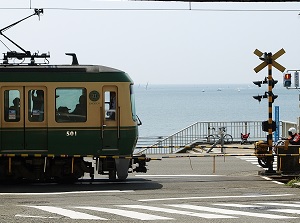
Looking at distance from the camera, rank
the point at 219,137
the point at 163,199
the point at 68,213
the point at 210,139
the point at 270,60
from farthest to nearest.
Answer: the point at 210,139
the point at 219,137
the point at 270,60
the point at 163,199
the point at 68,213

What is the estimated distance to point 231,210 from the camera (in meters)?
17.1

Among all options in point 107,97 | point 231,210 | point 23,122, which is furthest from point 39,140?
point 231,210

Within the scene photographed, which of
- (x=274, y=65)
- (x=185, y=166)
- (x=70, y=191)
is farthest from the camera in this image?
(x=185, y=166)

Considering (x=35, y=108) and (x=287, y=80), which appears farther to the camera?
(x=287, y=80)

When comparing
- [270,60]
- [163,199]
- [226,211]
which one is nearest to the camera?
[226,211]

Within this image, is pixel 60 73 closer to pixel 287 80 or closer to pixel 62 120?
pixel 62 120

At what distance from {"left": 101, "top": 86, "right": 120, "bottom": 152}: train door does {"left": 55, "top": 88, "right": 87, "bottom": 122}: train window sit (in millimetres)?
576

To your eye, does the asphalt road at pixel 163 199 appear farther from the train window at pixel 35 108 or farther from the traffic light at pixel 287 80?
the traffic light at pixel 287 80

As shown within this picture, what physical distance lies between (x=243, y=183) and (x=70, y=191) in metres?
5.18

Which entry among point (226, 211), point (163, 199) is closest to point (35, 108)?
point (163, 199)

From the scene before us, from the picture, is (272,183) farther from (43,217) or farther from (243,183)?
(43,217)

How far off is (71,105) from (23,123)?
1.46 metres

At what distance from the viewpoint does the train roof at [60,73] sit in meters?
24.1

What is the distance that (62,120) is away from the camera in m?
24.1
